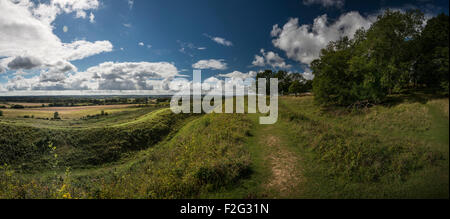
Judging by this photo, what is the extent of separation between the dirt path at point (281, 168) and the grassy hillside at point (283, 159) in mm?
35

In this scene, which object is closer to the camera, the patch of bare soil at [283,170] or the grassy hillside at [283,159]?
the grassy hillside at [283,159]

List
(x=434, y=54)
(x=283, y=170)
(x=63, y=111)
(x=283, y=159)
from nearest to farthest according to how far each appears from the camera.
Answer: (x=434, y=54)
(x=283, y=170)
(x=283, y=159)
(x=63, y=111)

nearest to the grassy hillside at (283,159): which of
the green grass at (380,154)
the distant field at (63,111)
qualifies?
the green grass at (380,154)

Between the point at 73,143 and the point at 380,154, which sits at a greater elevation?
the point at 380,154

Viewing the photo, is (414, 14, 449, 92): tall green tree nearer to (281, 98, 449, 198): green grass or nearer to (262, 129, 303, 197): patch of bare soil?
(281, 98, 449, 198): green grass

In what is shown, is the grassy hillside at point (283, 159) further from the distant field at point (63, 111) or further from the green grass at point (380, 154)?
the distant field at point (63, 111)

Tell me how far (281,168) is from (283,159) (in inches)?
35.6

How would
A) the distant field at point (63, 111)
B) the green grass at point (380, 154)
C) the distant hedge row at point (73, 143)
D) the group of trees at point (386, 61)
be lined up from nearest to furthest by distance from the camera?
1. the green grass at point (380, 154)
2. the group of trees at point (386, 61)
3. the distant field at point (63, 111)
4. the distant hedge row at point (73, 143)

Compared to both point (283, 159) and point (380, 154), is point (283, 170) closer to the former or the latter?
point (283, 159)

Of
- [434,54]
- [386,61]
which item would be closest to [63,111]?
[434,54]

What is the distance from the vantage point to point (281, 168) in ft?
19.2

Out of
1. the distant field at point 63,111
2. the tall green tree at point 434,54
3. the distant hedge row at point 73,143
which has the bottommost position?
the distant hedge row at point 73,143

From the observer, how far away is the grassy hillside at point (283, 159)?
2.88 meters
